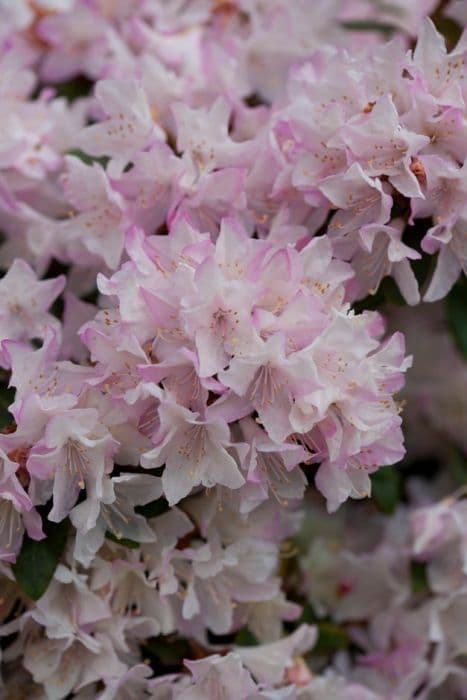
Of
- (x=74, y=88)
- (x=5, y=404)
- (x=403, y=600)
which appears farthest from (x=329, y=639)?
(x=74, y=88)

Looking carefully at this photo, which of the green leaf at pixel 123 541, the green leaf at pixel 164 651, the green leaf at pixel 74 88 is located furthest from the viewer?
the green leaf at pixel 74 88

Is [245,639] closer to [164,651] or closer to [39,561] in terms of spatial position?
[164,651]

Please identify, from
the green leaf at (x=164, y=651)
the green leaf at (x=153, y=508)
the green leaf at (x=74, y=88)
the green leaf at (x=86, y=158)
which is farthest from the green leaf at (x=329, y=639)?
the green leaf at (x=74, y=88)

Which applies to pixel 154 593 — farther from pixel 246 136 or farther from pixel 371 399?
pixel 246 136

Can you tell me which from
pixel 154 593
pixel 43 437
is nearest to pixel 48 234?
pixel 43 437

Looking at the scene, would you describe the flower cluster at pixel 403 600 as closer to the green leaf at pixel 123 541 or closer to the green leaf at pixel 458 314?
the green leaf at pixel 458 314

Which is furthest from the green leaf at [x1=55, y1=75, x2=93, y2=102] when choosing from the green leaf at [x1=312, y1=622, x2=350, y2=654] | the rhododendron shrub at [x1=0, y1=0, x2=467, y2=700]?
the green leaf at [x1=312, y1=622, x2=350, y2=654]

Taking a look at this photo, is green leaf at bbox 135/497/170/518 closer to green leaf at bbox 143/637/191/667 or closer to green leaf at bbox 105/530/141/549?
green leaf at bbox 105/530/141/549
